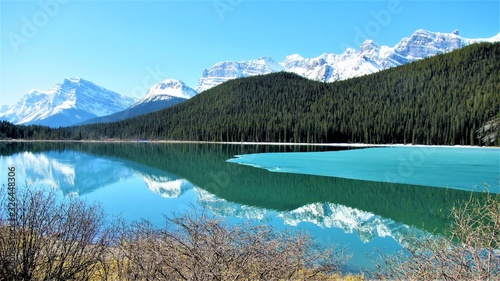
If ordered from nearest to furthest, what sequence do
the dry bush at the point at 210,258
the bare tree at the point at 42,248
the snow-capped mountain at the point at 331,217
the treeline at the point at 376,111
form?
the dry bush at the point at 210,258, the bare tree at the point at 42,248, the snow-capped mountain at the point at 331,217, the treeline at the point at 376,111

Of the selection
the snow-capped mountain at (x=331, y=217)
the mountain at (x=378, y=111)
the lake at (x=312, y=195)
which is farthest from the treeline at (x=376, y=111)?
the snow-capped mountain at (x=331, y=217)

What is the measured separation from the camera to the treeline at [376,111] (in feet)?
338

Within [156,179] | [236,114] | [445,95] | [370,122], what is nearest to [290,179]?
[156,179]

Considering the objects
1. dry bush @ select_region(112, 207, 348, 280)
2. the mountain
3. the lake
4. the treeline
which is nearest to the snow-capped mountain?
the lake

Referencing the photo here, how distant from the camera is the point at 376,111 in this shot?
131625 millimetres

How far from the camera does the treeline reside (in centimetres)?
10300

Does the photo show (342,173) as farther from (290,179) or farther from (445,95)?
(445,95)

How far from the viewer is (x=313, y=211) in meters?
23.5

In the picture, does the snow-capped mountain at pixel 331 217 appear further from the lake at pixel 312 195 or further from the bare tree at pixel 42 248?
the bare tree at pixel 42 248

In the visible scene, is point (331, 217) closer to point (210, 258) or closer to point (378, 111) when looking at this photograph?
point (210, 258)

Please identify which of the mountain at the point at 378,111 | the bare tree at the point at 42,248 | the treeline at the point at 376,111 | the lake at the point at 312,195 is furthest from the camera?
the mountain at the point at 378,111

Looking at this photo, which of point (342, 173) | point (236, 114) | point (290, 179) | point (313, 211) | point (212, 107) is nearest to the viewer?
point (313, 211)

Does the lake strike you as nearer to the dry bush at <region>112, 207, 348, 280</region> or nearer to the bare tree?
the bare tree

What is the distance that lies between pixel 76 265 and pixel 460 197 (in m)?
26.0
